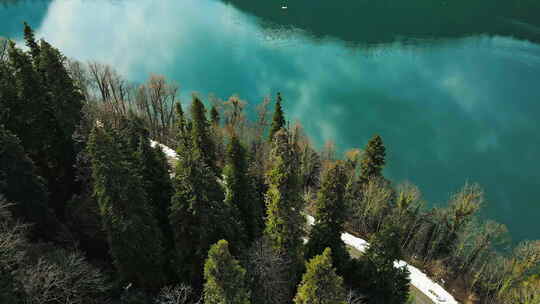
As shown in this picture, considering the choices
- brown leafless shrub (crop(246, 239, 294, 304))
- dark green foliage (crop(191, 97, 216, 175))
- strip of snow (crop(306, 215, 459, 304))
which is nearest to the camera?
brown leafless shrub (crop(246, 239, 294, 304))

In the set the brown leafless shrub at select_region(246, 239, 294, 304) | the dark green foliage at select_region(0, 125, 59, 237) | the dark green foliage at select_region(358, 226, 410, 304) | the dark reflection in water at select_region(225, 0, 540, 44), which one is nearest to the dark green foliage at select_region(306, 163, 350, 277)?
the dark green foliage at select_region(358, 226, 410, 304)

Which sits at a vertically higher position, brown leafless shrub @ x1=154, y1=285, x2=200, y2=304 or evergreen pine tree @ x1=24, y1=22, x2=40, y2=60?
evergreen pine tree @ x1=24, y1=22, x2=40, y2=60

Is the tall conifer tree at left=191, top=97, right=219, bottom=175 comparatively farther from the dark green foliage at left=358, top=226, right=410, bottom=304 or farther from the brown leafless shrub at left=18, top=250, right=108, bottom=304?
the dark green foliage at left=358, top=226, right=410, bottom=304

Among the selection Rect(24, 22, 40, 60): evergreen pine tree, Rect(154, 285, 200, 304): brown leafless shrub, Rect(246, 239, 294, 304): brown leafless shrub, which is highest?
Rect(24, 22, 40, 60): evergreen pine tree

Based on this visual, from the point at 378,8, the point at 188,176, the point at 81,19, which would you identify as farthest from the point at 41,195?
the point at 378,8

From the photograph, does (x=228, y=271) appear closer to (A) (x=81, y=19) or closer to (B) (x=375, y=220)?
(B) (x=375, y=220)

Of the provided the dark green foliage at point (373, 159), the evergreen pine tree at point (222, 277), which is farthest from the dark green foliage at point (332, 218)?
the dark green foliage at point (373, 159)
